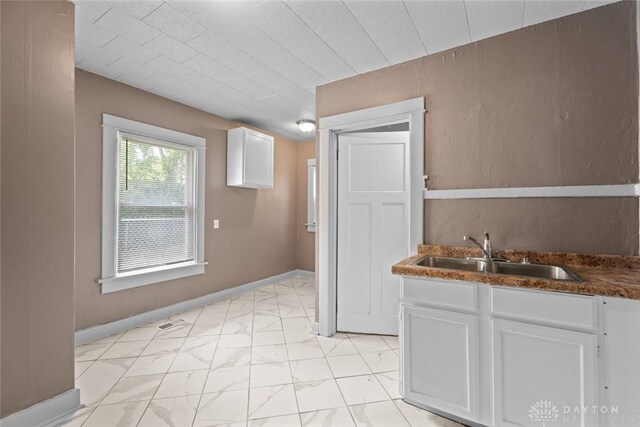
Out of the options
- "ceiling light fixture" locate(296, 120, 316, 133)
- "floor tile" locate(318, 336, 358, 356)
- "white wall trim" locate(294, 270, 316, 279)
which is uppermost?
"ceiling light fixture" locate(296, 120, 316, 133)

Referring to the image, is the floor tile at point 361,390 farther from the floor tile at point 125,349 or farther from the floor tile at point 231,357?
the floor tile at point 125,349

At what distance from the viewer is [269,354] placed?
248 centimetres

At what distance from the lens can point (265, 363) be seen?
2.33 meters

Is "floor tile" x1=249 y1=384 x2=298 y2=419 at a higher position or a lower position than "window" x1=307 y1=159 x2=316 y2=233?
lower

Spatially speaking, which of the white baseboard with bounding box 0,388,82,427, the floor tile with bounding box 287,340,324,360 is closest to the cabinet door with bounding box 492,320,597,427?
the floor tile with bounding box 287,340,324,360

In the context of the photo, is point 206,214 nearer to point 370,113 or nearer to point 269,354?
point 269,354

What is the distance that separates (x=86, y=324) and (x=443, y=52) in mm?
3875

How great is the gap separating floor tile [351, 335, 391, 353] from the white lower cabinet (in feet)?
2.47

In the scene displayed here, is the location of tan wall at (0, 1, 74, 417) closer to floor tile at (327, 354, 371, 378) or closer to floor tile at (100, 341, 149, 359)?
floor tile at (100, 341, 149, 359)

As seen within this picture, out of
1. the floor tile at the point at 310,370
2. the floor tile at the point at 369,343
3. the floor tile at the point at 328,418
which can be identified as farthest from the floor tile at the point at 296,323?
the floor tile at the point at 328,418

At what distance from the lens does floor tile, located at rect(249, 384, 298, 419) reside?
69.5 inches

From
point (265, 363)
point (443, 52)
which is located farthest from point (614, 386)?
point (443, 52)

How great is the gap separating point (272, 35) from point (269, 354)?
2500mm

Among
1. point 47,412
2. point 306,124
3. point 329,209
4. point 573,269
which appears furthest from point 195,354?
point 306,124
